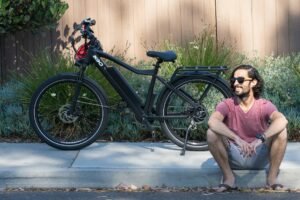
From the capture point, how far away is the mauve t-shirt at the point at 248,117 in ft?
21.9

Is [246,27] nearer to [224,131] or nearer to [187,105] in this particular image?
[187,105]

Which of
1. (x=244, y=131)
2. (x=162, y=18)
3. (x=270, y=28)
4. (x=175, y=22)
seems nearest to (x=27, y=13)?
(x=162, y=18)

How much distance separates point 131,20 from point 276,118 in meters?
4.83

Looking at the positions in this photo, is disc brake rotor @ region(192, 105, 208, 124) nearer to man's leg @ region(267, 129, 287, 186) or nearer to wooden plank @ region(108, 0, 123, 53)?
man's leg @ region(267, 129, 287, 186)

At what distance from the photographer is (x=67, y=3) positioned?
414 inches

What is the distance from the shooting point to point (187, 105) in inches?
313

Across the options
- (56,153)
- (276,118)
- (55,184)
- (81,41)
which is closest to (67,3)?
(81,41)

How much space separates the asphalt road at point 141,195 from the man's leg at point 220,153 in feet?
0.51

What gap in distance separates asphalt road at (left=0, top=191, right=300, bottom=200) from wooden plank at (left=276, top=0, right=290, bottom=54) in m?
4.61

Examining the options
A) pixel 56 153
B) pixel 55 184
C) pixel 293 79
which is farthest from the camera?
pixel 293 79

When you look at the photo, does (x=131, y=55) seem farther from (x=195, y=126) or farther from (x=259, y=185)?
(x=259, y=185)

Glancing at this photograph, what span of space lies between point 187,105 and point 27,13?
2.96m

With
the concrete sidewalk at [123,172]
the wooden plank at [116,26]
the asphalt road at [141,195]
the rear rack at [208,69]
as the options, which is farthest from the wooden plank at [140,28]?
the asphalt road at [141,195]

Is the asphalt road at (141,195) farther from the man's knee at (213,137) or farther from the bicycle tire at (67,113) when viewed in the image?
the bicycle tire at (67,113)
